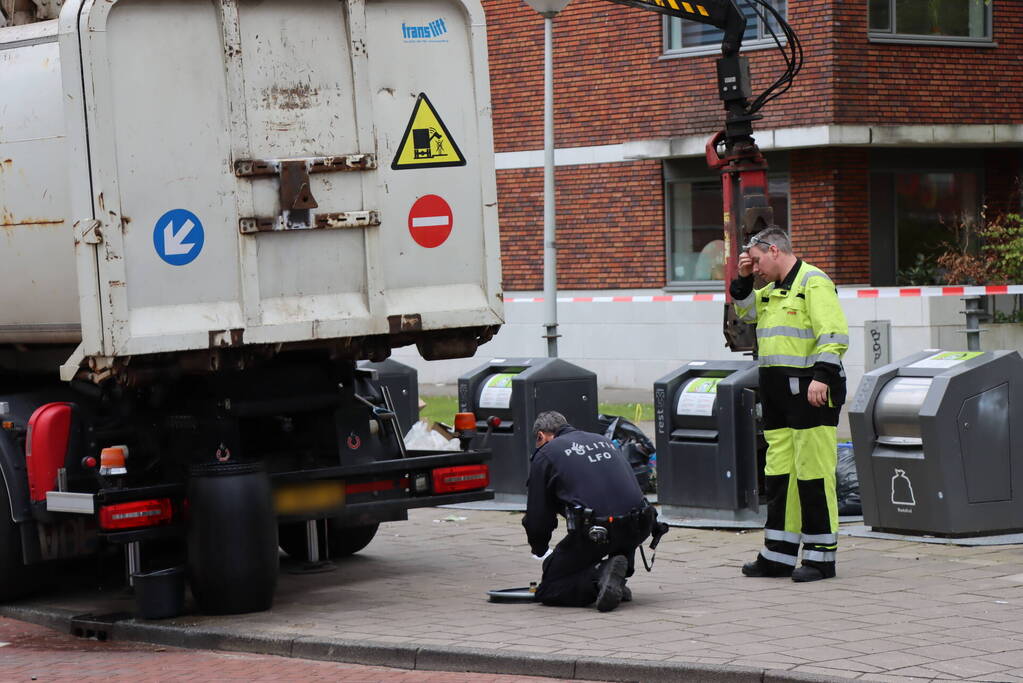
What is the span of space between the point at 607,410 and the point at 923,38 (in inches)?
241

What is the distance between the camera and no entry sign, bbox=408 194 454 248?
28.6ft

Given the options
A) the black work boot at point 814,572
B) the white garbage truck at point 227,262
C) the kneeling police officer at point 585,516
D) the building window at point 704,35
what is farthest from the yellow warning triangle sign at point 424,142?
the building window at point 704,35

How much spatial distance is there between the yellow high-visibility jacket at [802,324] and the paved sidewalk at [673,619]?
1.18 meters

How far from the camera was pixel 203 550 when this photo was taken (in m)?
8.27

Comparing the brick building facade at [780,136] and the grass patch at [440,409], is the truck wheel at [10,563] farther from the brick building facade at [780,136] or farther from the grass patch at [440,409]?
the brick building facade at [780,136]

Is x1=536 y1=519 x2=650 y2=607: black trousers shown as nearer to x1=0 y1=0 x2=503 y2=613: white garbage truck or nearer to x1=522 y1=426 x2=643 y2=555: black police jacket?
x1=522 y1=426 x2=643 y2=555: black police jacket

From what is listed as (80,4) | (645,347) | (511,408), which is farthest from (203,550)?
(645,347)

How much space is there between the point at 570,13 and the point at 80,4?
14.3 m

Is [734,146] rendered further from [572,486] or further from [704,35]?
[704,35]

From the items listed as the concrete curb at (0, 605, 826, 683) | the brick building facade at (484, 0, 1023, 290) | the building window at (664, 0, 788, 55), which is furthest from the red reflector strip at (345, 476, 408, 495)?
the building window at (664, 0, 788, 55)

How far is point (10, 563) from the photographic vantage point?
9.04 metres

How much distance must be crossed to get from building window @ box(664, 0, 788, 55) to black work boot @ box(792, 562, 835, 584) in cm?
1188

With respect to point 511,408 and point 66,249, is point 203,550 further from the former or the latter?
point 511,408

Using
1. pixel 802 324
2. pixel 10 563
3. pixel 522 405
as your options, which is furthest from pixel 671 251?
pixel 10 563
